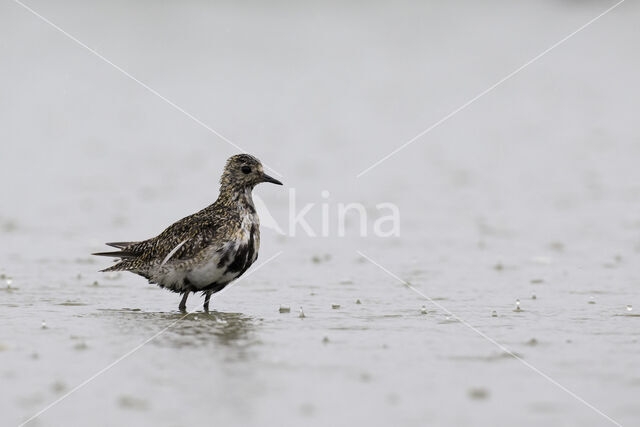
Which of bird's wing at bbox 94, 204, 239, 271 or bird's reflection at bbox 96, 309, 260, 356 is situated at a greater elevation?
bird's wing at bbox 94, 204, 239, 271

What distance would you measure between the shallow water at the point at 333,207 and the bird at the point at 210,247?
0.44 meters

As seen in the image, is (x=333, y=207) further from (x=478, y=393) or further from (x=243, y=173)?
(x=478, y=393)

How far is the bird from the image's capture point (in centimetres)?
1141

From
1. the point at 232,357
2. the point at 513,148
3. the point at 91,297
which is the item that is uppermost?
the point at 513,148

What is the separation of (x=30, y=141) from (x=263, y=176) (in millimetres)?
14357

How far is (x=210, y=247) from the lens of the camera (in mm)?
11422

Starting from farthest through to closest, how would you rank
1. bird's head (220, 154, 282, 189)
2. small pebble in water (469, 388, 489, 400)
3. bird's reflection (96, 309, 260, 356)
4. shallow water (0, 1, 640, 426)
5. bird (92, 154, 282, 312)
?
bird's head (220, 154, 282, 189) → bird (92, 154, 282, 312) → bird's reflection (96, 309, 260, 356) → shallow water (0, 1, 640, 426) → small pebble in water (469, 388, 489, 400)

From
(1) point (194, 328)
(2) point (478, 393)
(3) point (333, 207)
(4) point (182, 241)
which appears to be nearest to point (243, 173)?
(4) point (182, 241)

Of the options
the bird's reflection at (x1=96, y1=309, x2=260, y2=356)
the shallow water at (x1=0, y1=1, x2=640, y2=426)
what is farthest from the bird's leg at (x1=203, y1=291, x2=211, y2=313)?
the shallow water at (x1=0, y1=1, x2=640, y2=426)

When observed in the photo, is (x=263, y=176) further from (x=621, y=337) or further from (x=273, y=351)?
(x=621, y=337)

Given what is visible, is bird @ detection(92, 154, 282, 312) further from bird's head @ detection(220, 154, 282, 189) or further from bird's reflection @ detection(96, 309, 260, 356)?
bird's reflection @ detection(96, 309, 260, 356)

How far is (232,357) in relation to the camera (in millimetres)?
8945

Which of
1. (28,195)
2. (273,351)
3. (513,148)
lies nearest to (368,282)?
(273,351)

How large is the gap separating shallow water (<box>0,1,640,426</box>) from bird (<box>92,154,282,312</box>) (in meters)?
0.44
